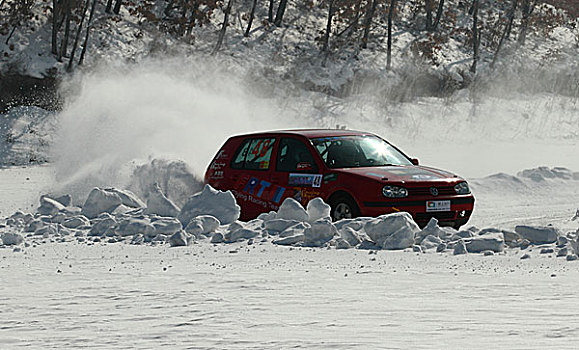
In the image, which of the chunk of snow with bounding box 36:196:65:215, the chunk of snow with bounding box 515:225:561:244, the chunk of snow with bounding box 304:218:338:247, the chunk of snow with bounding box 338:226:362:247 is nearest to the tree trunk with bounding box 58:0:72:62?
the chunk of snow with bounding box 36:196:65:215

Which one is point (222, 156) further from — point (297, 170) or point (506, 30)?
point (506, 30)

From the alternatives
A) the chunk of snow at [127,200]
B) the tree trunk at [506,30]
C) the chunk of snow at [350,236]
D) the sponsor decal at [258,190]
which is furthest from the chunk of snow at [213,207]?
the tree trunk at [506,30]

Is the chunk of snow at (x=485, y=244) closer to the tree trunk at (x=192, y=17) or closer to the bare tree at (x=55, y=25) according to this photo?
the bare tree at (x=55, y=25)

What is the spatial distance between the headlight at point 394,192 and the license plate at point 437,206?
0.29 meters

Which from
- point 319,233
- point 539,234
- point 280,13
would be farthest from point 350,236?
point 280,13

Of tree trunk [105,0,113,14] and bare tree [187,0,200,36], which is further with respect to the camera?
bare tree [187,0,200,36]

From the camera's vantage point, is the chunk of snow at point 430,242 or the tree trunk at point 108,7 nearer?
the chunk of snow at point 430,242

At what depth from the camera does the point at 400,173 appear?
9906 mm

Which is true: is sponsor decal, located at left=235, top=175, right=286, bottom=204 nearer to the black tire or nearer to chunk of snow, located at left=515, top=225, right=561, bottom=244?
the black tire

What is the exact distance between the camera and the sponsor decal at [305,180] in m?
10.0

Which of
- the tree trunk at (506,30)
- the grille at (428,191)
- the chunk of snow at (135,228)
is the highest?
the tree trunk at (506,30)

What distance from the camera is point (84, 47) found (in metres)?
25.9

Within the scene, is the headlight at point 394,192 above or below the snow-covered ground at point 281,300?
above

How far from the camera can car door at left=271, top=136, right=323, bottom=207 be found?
10.1 m
